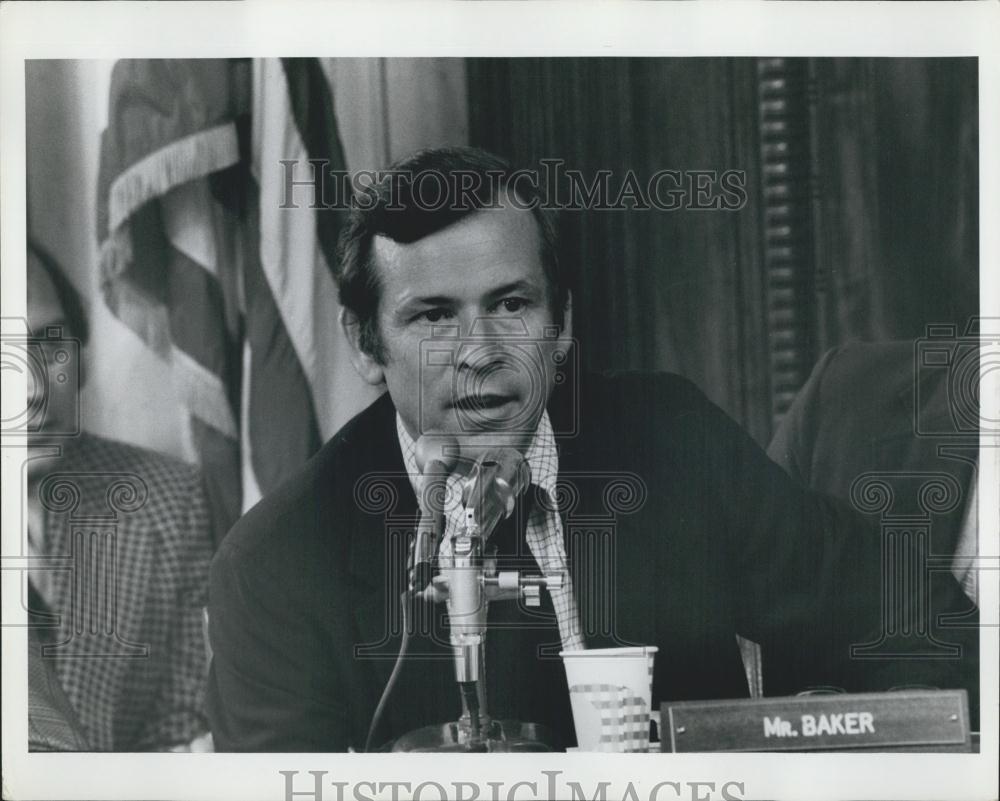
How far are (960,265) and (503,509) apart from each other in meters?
1.29

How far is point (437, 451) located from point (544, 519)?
1.04 feet

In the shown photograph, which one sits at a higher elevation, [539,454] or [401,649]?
[539,454]

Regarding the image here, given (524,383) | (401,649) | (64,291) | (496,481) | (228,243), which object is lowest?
(401,649)

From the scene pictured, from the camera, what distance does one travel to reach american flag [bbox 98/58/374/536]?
3.09m

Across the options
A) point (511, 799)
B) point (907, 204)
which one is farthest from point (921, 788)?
point (907, 204)

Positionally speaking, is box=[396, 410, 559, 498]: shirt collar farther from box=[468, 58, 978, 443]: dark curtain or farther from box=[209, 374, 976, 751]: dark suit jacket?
box=[468, 58, 978, 443]: dark curtain

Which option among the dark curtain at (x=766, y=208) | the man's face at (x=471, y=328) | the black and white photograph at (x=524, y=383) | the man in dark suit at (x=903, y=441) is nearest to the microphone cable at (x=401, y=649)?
the black and white photograph at (x=524, y=383)

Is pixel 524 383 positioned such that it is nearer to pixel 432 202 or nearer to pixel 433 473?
pixel 433 473

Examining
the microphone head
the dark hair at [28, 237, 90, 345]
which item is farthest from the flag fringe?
the microphone head

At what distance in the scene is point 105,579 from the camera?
10.2 feet

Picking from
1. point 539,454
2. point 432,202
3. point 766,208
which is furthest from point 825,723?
point 432,202

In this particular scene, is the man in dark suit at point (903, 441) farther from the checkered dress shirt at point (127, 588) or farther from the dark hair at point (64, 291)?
the dark hair at point (64, 291)

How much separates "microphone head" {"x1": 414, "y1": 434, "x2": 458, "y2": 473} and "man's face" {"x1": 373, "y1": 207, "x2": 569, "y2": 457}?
2 centimetres

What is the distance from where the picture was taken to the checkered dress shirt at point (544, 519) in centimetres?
Result: 309
